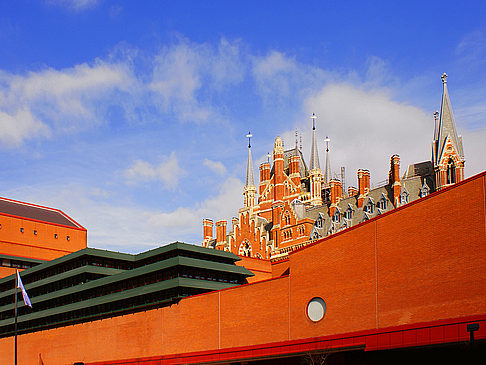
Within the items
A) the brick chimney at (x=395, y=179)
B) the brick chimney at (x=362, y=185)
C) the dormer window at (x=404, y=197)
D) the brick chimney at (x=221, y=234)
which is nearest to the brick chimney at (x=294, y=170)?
the brick chimney at (x=221, y=234)

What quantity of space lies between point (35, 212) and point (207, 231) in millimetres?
45263

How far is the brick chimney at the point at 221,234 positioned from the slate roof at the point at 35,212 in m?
31.1

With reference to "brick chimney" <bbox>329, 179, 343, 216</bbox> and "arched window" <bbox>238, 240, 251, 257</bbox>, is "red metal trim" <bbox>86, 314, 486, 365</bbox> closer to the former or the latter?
"brick chimney" <bbox>329, 179, 343, 216</bbox>

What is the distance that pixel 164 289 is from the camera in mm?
60406

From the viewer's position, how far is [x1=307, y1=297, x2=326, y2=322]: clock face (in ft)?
140

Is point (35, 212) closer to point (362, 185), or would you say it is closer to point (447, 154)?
point (362, 185)

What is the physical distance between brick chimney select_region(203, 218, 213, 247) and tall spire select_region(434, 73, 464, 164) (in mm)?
60446

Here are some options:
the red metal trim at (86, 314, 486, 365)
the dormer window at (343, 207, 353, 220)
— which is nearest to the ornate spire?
the dormer window at (343, 207, 353, 220)

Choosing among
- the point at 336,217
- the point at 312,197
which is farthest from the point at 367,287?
the point at 312,197

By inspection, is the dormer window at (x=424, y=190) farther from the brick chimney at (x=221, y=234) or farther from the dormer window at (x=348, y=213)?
the brick chimney at (x=221, y=234)

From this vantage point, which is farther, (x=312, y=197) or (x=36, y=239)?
(x=312, y=197)

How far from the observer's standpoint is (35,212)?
102000mm

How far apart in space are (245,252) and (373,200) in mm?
31427

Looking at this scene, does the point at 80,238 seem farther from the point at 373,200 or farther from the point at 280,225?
the point at 373,200
